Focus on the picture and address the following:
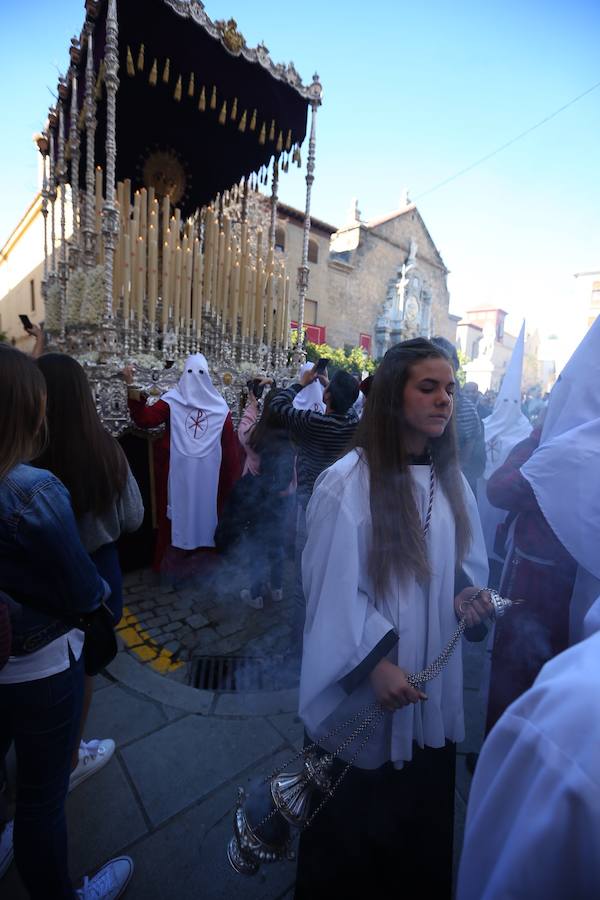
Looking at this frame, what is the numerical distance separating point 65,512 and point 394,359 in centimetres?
113

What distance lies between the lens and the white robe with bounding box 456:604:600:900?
1.61 feet

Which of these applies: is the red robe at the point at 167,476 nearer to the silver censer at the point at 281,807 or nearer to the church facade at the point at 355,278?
the silver censer at the point at 281,807

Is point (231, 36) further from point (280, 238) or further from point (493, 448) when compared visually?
point (280, 238)

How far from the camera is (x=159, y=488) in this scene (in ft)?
14.3

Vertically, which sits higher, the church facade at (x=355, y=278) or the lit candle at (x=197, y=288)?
the church facade at (x=355, y=278)

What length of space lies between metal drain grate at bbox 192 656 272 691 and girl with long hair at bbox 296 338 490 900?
63.6 inches

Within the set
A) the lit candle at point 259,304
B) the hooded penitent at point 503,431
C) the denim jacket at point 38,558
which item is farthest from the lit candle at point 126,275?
the denim jacket at point 38,558

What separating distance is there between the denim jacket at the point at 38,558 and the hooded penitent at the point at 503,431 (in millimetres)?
3315

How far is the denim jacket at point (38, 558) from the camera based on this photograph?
1.19 metres

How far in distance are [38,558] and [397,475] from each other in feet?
3.57

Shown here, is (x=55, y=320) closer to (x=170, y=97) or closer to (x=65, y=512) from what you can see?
(x=170, y=97)

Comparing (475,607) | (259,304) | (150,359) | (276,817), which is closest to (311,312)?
(259,304)

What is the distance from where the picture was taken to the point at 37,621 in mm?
1311

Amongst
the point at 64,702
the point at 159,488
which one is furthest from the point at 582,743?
the point at 159,488
